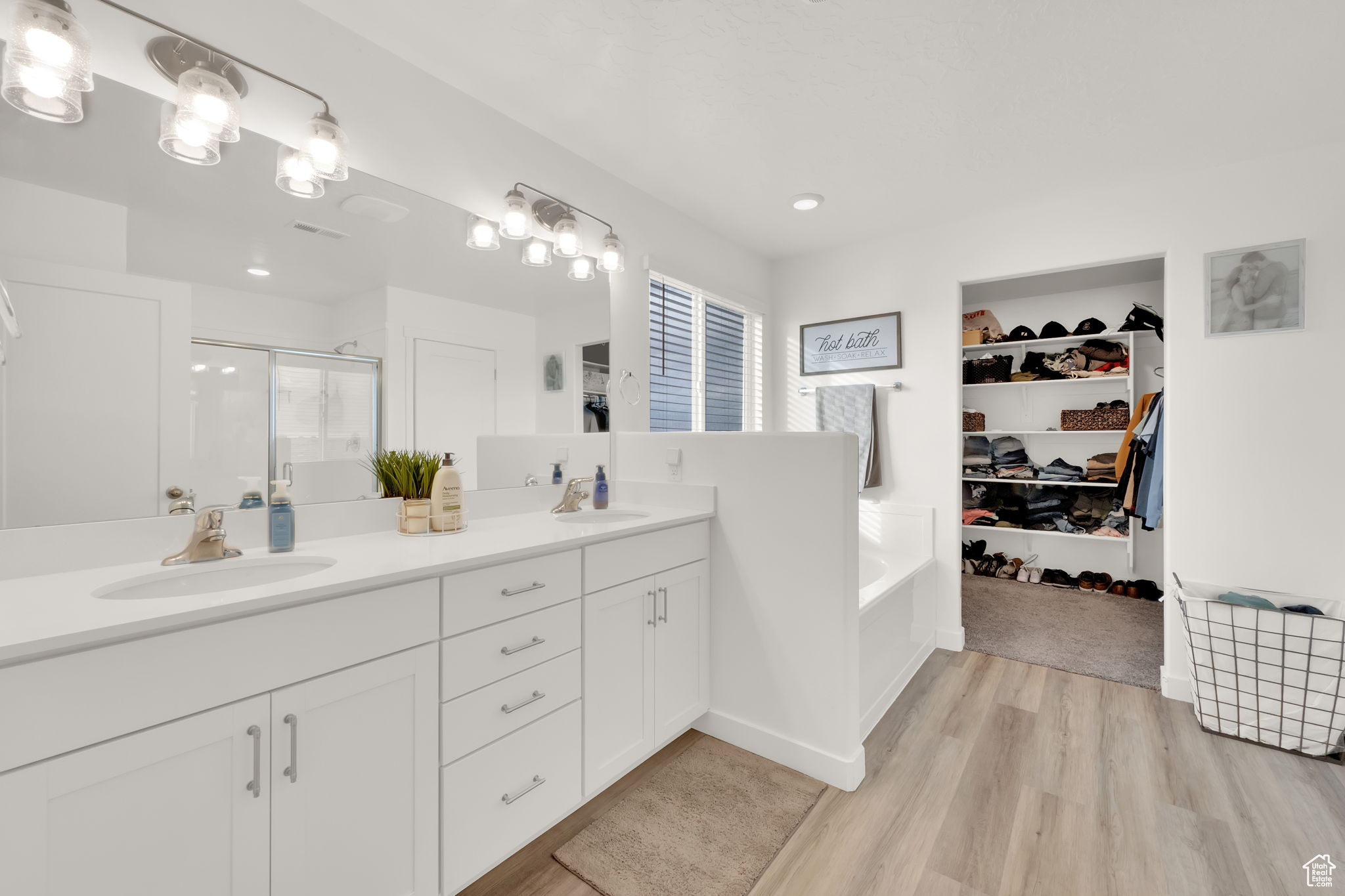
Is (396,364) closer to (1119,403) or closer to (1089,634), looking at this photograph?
(1089,634)

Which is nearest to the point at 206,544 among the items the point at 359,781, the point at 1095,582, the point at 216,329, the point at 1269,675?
the point at 216,329

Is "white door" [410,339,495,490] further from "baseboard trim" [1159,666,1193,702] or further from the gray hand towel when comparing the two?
"baseboard trim" [1159,666,1193,702]

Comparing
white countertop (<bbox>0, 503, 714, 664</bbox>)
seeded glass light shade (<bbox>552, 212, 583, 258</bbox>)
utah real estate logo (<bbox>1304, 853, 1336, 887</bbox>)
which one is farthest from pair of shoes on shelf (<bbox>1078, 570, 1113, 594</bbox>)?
seeded glass light shade (<bbox>552, 212, 583, 258</bbox>)

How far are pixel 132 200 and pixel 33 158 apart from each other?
0.16m

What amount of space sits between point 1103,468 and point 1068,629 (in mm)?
1101

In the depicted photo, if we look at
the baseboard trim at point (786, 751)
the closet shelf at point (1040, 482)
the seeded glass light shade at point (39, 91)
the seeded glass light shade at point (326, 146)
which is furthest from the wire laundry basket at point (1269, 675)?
the seeded glass light shade at point (39, 91)

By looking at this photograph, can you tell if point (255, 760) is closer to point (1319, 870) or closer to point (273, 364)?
point (273, 364)

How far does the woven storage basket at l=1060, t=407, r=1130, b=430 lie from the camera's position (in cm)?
343

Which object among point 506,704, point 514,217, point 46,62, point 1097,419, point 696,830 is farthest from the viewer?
point 1097,419

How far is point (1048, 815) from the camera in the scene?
1725 millimetres

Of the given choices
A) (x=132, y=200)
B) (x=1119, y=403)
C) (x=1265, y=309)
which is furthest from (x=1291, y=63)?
(x=132, y=200)

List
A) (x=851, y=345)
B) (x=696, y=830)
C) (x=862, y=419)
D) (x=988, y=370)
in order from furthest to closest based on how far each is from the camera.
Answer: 1. (x=988, y=370)
2. (x=851, y=345)
3. (x=862, y=419)
4. (x=696, y=830)

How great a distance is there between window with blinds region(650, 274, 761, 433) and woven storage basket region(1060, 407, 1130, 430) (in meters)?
2.02

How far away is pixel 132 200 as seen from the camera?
1.33 m
